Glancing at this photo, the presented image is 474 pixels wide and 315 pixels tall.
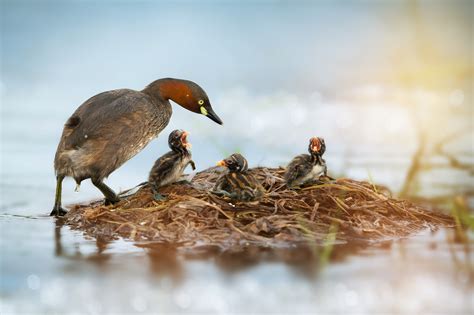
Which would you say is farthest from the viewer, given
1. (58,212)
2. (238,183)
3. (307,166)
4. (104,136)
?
(58,212)

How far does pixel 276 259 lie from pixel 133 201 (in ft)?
7.80

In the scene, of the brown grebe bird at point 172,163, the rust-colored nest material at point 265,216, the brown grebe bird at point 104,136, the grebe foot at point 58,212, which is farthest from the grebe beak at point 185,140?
the grebe foot at point 58,212

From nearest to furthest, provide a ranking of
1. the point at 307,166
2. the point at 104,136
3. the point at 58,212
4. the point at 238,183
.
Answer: the point at 238,183 → the point at 307,166 → the point at 104,136 → the point at 58,212

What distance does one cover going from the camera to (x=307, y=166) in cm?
695

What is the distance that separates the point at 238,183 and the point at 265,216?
0.47 m

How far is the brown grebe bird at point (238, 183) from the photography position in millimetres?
6594

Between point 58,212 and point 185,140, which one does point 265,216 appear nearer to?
point 185,140

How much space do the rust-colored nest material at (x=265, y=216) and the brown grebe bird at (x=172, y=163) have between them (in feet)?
0.42

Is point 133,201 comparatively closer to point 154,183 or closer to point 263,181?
point 154,183

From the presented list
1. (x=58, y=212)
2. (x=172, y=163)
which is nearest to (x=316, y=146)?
(x=172, y=163)

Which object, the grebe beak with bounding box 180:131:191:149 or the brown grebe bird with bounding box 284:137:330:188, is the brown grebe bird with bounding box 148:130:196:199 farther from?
the brown grebe bird with bounding box 284:137:330:188

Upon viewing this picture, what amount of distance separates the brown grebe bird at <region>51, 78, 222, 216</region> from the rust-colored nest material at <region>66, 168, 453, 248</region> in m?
0.43

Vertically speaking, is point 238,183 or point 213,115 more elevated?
Result: point 213,115

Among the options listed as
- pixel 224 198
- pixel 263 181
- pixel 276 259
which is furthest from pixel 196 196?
pixel 276 259
